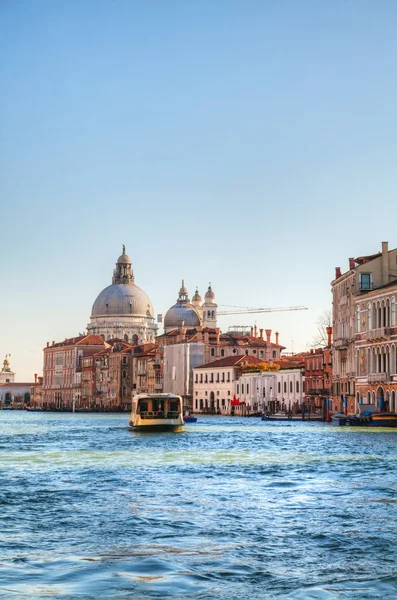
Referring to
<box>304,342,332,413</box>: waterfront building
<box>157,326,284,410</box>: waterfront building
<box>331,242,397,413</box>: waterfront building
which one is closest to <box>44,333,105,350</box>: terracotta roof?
<box>157,326,284,410</box>: waterfront building

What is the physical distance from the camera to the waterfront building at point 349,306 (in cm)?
6681

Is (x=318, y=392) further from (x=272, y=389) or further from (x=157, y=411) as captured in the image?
(x=157, y=411)

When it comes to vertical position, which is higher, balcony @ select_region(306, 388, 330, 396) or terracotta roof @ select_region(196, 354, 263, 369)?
terracotta roof @ select_region(196, 354, 263, 369)

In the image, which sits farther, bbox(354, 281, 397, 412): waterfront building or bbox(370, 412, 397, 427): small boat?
bbox(354, 281, 397, 412): waterfront building

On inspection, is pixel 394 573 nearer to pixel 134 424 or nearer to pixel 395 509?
pixel 395 509

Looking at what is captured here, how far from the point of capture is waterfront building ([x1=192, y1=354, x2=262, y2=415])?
11881cm

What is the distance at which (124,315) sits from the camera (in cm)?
18662

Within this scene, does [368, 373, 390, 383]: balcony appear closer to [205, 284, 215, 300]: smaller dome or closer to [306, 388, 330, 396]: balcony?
[306, 388, 330, 396]: balcony

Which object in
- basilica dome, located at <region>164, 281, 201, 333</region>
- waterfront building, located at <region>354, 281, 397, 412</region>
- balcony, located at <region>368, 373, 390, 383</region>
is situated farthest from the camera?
basilica dome, located at <region>164, 281, 201, 333</region>

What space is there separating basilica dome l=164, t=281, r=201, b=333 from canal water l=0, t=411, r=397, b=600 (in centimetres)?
14356

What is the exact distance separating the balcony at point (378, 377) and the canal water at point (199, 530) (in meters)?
33.7

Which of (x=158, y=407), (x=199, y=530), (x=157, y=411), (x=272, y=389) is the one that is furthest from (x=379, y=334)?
(x=199, y=530)

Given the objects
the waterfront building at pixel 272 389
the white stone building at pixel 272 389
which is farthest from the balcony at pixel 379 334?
the white stone building at pixel 272 389

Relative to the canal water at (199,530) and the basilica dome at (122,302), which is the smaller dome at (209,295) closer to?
the basilica dome at (122,302)
